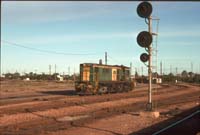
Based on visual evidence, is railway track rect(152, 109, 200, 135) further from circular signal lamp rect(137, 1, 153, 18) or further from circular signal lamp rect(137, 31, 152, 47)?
circular signal lamp rect(137, 1, 153, 18)

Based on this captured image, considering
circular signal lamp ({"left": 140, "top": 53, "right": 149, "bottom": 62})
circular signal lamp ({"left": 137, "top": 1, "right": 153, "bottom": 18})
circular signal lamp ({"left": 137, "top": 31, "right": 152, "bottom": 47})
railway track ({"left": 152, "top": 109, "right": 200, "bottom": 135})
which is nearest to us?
railway track ({"left": 152, "top": 109, "right": 200, "bottom": 135})

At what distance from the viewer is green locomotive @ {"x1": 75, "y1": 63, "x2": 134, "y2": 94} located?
42.4 m

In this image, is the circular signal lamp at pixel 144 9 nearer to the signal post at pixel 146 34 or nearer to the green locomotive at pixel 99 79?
the signal post at pixel 146 34

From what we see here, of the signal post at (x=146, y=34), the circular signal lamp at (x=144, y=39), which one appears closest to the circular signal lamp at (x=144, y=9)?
the signal post at (x=146, y=34)

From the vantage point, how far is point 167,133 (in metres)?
13.5

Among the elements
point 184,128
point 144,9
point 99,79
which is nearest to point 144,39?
point 144,9

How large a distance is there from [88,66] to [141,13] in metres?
26.2

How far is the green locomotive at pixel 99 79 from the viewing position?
42.4 meters

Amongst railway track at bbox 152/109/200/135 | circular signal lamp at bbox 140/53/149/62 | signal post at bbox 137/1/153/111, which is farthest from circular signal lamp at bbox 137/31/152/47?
railway track at bbox 152/109/200/135

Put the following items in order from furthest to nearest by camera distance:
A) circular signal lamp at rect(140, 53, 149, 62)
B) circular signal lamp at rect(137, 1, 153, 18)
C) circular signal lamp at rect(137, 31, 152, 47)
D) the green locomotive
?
1. the green locomotive
2. circular signal lamp at rect(140, 53, 149, 62)
3. circular signal lamp at rect(137, 31, 152, 47)
4. circular signal lamp at rect(137, 1, 153, 18)

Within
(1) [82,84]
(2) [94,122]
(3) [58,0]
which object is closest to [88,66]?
(1) [82,84]

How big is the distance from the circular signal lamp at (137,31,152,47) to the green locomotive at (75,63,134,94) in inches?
954

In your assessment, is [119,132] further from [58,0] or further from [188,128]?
[58,0]

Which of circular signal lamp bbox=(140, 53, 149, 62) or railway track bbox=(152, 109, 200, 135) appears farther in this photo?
circular signal lamp bbox=(140, 53, 149, 62)
